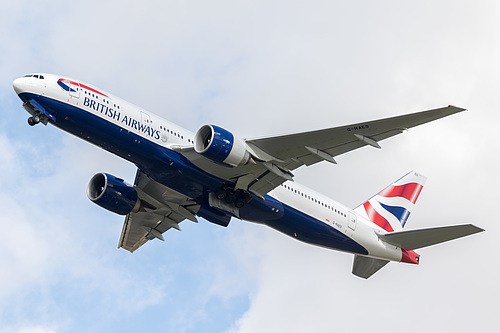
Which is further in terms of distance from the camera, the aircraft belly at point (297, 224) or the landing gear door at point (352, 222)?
the landing gear door at point (352, 222)

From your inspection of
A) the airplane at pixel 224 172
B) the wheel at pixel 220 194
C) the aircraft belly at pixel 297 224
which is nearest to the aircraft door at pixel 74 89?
the airplane at pixel 224 172

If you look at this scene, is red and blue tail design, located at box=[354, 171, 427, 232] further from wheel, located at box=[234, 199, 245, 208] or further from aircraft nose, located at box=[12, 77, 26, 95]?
aircraft nose, located at box=[12, 77, 26, 95]

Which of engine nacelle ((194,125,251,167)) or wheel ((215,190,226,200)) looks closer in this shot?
engine nacelle ((194,125,251,167))

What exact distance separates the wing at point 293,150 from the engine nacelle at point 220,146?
0.76 meters

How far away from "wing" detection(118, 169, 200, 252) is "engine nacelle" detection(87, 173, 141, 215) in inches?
27.4

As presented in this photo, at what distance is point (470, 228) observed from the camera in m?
29.7

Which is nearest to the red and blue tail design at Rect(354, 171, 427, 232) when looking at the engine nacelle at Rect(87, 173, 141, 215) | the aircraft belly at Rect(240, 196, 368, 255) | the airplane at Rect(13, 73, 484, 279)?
the airplane at Rect(13, 73, 484, 279)

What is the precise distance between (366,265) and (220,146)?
12.6m

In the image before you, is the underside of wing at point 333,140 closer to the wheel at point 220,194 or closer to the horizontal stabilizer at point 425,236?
the wheel at point 220,194

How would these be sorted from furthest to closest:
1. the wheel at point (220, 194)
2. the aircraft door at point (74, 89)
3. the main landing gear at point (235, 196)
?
1. the wheel at point (220, 194)
2. the main landing gear at point (235, 196)
3. the aircraft door at point (74, 89)

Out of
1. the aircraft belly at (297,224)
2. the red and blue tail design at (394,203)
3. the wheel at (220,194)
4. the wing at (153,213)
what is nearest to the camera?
the wheel at (220,194)

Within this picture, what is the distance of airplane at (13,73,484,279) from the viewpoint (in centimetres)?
2848

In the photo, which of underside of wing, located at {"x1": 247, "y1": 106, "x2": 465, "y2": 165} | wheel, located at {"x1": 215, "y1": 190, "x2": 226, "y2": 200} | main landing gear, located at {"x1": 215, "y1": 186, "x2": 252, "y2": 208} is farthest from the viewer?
wheel, located at {"x1": 215, "y1": 190, "x2": 226, "y2": 200}

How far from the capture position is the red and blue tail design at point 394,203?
37719 millimetres
